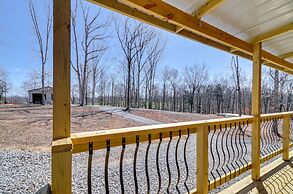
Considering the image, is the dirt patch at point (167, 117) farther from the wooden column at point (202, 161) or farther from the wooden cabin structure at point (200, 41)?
the wooden column at point (202, 161)

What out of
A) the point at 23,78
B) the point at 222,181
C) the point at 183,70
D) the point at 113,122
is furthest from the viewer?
the point at 183,70

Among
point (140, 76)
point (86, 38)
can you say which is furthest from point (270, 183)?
point (140, 76)

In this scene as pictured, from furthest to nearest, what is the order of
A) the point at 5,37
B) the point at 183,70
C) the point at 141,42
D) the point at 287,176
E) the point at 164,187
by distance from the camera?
the point at 183,70 → the point at 141,42 → the point at 5,37 → the point at 164,187 → the point at 287,176

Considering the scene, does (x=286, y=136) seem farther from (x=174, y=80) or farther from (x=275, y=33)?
(x=174, y=80)

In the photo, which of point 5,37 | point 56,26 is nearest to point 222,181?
point 56,26

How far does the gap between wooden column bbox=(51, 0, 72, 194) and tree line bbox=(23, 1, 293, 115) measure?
24.8 ft

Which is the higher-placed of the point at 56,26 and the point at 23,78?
the point at 23,78

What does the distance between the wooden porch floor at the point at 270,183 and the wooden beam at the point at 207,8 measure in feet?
7.09

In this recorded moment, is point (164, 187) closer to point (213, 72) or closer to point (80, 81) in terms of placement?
point (80, 81)

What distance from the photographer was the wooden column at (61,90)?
1072mm

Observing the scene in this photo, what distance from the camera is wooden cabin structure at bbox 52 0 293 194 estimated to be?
1.10 m

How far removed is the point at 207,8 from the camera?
6.01 ft

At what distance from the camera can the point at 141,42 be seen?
14.9 m

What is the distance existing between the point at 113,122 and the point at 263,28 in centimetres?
802
